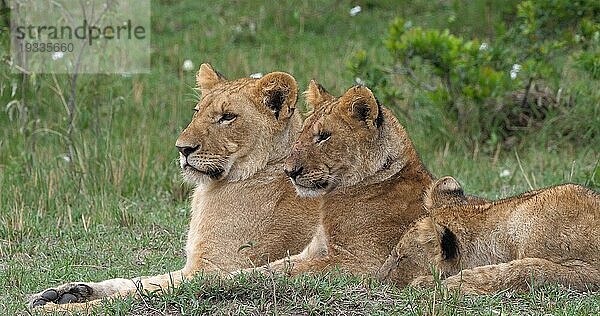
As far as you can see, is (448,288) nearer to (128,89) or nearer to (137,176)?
(137,176)

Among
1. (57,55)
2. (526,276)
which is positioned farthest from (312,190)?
(57,55)

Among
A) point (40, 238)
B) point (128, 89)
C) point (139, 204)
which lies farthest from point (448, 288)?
point (128, 89)

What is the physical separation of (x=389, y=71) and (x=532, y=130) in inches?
53.0

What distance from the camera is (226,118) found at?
6.09m

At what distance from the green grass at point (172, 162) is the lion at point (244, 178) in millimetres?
615

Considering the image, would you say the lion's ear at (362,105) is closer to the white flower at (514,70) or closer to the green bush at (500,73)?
the green bush at (500,73)

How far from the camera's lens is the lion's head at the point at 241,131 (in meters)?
6.03

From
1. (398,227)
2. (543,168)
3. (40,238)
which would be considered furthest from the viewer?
(543,168)

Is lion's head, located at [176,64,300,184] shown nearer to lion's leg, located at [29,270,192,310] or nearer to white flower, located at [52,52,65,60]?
lion's leg, located at [29,270,192,310]

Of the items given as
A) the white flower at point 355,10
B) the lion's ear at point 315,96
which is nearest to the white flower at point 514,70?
the white flower at point 355,10

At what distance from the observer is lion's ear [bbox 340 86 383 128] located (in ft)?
18.7

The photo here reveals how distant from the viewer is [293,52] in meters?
12.8

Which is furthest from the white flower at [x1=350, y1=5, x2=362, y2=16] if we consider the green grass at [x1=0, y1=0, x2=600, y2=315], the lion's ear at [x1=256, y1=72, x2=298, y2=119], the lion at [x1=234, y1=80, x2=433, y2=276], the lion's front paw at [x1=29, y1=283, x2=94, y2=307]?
the lion's front paw at [x1=29, y1=283, x2=94, y2=307]

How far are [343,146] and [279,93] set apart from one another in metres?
0.50
